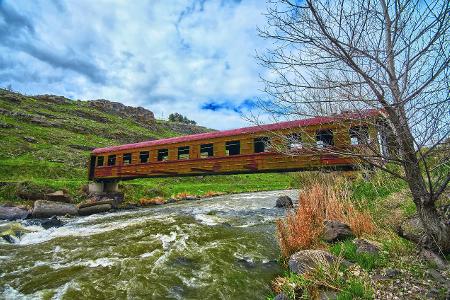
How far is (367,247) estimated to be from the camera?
511 cm

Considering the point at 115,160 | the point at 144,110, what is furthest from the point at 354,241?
the point at 144,110

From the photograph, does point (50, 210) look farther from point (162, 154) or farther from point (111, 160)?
point (111, 160)

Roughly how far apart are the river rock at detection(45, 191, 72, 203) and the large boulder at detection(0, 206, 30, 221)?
2.80 m

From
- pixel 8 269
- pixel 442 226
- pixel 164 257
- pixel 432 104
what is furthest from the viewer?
pixel 164 257

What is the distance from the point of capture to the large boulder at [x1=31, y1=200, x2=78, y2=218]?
549 inches

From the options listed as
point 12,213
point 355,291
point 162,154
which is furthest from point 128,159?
point 355,291

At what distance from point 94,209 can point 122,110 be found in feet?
207

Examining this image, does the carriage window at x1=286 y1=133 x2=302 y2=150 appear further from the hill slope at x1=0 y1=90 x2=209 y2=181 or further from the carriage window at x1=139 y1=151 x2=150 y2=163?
the hill slope at x1=0 y1=90 x2=209 y2=181

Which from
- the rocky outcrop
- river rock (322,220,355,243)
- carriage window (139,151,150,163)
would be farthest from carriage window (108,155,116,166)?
the rocky outcrop

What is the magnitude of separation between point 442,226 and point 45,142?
38.0 metres

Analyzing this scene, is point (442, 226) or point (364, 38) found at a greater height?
point (364, 38)

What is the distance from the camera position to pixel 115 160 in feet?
67.1

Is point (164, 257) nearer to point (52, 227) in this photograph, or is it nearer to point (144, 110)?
point (52, 227)

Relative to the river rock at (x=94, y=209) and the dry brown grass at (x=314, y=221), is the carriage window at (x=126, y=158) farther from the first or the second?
the dry brown grass at (x=314, y=221)
